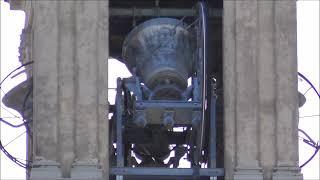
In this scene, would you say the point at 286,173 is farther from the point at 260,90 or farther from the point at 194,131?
the point at 194,131

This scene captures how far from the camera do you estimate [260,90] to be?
37.5 m

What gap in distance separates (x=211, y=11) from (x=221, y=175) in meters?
3.09

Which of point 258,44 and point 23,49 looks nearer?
point 258,44

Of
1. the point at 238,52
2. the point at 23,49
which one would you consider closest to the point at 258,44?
the point at 238,52

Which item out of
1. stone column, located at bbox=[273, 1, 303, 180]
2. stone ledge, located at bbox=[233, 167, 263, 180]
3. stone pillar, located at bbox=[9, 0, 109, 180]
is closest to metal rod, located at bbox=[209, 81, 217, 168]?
stone ledge, located at bbox=[233, 167, 263, 180]

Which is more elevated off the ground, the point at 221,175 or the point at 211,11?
the point at 211,11

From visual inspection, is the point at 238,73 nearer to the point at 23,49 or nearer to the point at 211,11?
the point at 211,11

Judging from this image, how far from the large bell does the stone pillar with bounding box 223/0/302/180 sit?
83cm

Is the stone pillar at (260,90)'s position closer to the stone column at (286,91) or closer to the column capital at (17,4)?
the stone column at (286,91)

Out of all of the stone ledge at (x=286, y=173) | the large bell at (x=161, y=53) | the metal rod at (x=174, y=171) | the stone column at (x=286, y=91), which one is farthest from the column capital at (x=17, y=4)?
the stone ledge at (x=286, y=173)

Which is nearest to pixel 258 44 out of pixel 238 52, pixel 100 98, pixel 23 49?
pixel 238 52

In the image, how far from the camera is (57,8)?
37.5 metres

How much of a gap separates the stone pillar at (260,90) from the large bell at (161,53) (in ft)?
2.72

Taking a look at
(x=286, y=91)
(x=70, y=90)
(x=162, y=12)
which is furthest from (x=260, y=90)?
(x=70, y=90)
